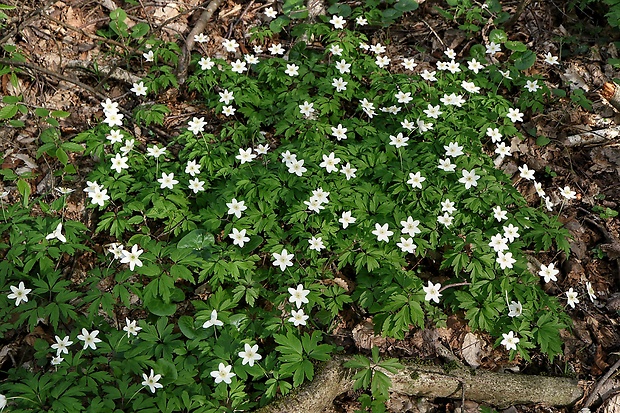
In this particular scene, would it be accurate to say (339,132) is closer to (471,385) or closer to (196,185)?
(196,185)

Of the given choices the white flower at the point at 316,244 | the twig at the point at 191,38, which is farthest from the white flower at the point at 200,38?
the white flower at the point at 316,244

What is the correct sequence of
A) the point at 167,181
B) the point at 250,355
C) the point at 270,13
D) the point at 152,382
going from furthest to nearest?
the point at 270,13
the point at 167,181
the point at 250,355
the point at 152,382

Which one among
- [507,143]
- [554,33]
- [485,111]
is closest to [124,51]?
[485,111]

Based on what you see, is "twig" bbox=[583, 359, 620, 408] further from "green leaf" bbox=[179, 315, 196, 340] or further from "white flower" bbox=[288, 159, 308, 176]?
"green leaf" bbox=[179, 315, 196, 340]

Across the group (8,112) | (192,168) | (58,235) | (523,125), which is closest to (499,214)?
(523,125)

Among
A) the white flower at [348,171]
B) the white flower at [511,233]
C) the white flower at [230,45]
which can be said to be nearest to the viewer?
the white flower at [511,233]

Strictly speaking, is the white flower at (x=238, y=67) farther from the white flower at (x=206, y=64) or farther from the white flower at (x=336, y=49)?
the white flower at (x=336, y=49)

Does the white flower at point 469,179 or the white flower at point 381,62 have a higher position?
the white flower at point 381,62
